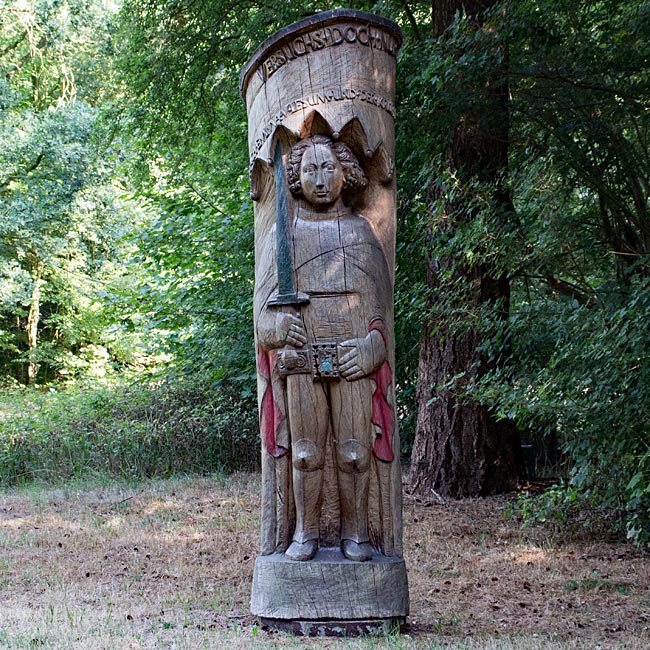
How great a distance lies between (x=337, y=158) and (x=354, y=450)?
1739 millimetres

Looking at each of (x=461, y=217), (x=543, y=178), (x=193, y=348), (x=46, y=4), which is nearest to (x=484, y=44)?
(x=543, y=178)

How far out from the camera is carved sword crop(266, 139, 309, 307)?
4.96 meters

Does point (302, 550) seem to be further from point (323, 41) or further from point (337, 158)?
point (323, 41)

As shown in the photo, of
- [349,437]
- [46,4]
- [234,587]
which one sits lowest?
[234,587]

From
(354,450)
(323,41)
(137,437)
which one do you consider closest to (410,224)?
(323,41)

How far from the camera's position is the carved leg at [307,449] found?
490cm

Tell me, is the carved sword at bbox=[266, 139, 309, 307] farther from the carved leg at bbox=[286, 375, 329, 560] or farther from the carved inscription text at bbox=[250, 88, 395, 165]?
the carved leg at bbox=[286, 375, 329, 560]

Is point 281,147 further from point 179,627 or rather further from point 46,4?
point 46,4

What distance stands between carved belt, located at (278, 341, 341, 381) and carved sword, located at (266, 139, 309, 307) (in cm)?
28

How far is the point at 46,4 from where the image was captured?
60.5 ft

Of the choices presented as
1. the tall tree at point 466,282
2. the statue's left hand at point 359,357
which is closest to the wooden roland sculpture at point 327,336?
the statue's left hand at point 359,357

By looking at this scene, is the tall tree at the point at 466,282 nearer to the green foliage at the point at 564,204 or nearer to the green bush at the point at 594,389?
the green foliage at the point at 564,204

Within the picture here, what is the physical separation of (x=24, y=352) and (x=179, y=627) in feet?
63.9

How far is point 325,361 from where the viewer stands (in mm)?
4910
